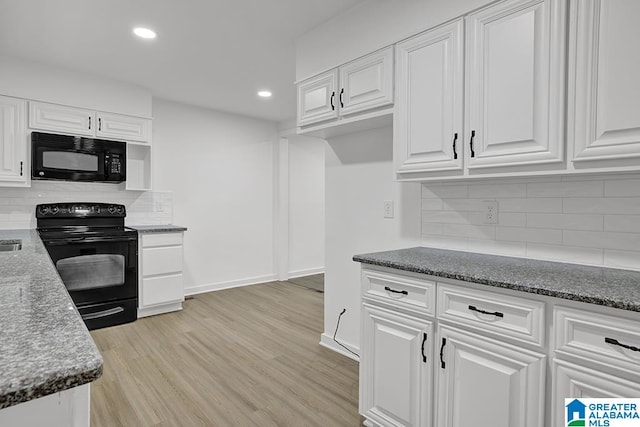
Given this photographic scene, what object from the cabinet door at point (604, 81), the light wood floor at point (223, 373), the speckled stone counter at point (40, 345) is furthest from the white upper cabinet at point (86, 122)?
the cabinet door at point (604, 81)

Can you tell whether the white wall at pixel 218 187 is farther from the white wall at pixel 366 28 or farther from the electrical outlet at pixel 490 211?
the electrical outlet at pixel 490 211

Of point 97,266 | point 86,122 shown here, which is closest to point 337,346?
point 97,266

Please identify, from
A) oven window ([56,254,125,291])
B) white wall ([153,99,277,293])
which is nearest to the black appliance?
oven window ([56,254,125,291])

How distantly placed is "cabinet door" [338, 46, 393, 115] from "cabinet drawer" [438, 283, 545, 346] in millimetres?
1115

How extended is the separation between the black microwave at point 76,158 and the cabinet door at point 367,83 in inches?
101

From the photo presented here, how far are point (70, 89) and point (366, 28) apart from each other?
286 cm

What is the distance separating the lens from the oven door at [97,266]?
3.17 m

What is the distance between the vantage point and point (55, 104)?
10.9ft

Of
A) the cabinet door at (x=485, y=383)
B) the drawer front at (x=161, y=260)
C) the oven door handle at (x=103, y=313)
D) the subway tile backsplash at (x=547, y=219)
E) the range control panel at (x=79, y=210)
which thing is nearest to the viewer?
→ the cabinet door at (x=485, y=383)

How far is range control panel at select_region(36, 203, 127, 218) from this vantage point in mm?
3418

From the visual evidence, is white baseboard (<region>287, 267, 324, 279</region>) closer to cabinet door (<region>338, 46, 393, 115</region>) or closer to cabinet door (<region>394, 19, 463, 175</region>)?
cabinet door (<region>338, 46, 393, 115</region>)

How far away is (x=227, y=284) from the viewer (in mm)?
4934

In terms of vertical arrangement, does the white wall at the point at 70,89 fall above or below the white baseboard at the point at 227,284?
above

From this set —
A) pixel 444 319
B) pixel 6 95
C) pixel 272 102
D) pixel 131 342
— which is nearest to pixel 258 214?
pixel 272 102
